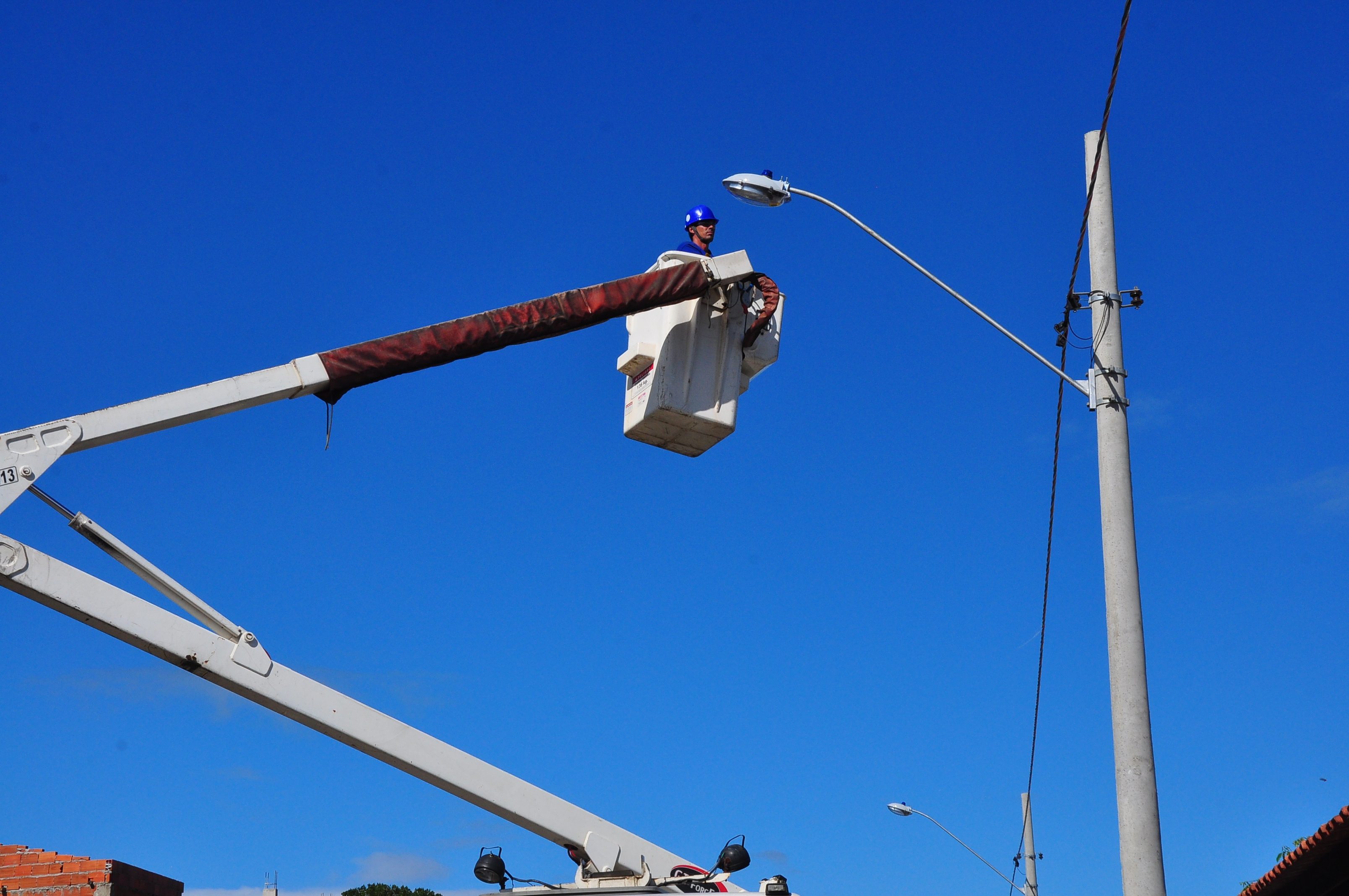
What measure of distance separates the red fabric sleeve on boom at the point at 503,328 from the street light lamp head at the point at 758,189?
2.86ft

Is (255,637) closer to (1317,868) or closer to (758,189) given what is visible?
(758,189)

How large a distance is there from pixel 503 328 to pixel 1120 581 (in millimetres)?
3899

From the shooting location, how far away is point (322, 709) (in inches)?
286

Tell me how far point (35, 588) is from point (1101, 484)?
A: 5963 millimetres

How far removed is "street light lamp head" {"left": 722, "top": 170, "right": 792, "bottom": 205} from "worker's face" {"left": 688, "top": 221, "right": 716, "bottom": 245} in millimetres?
283

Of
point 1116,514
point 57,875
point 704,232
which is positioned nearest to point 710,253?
point 704,232

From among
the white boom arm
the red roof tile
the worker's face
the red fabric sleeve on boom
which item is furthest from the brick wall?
the red roof tile

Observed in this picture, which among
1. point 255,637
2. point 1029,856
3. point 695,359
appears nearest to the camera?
point 255,637

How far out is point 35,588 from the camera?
656 cm

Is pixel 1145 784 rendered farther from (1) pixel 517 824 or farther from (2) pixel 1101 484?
(1) pixel 517 824

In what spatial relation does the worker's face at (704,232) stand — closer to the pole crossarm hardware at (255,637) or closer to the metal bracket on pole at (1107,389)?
the pole crossarm hardware at (255,637)

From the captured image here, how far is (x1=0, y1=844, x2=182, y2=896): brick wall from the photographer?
32.7 ft

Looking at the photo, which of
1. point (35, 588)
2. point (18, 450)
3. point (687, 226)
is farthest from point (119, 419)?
point (687, 226)

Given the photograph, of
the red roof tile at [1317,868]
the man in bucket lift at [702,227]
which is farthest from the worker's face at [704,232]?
the red roof tile at [1317,868]
